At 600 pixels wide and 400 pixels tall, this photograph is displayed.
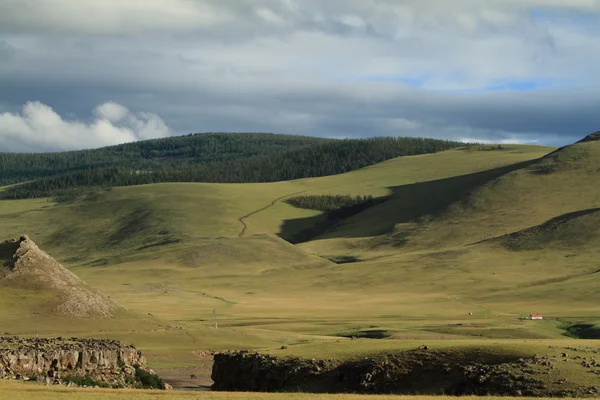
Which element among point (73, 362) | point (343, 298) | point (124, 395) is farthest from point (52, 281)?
point (343, 298)

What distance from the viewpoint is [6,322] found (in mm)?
71688

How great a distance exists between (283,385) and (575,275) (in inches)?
3897

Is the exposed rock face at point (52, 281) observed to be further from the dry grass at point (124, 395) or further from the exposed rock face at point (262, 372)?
the dry grass at point (124, 395)

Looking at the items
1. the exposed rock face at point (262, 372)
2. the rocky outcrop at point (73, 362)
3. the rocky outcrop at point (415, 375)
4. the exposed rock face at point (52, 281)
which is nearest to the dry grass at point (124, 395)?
the rocky outcrop at point (415, 375)

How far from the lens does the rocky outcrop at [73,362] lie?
50375 millimetres

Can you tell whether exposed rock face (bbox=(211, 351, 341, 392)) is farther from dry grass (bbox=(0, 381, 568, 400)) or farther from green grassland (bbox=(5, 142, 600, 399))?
dry grass (bbox=(0, 381, 568, 400))

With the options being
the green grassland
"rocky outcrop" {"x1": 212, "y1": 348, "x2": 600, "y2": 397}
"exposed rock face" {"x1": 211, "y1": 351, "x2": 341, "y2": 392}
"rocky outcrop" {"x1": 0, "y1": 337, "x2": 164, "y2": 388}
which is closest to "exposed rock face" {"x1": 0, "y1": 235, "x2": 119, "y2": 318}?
the green grassland

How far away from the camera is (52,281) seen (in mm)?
77375

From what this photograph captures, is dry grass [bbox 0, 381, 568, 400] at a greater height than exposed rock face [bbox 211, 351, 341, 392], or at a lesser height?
greater

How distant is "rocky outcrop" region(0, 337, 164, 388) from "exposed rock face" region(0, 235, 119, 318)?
18.6 m

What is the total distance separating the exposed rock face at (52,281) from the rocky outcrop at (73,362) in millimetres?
18626

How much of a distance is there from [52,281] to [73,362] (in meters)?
26.0

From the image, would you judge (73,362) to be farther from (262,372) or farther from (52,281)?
(52,281)

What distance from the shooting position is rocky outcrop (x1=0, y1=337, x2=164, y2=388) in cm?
5038
